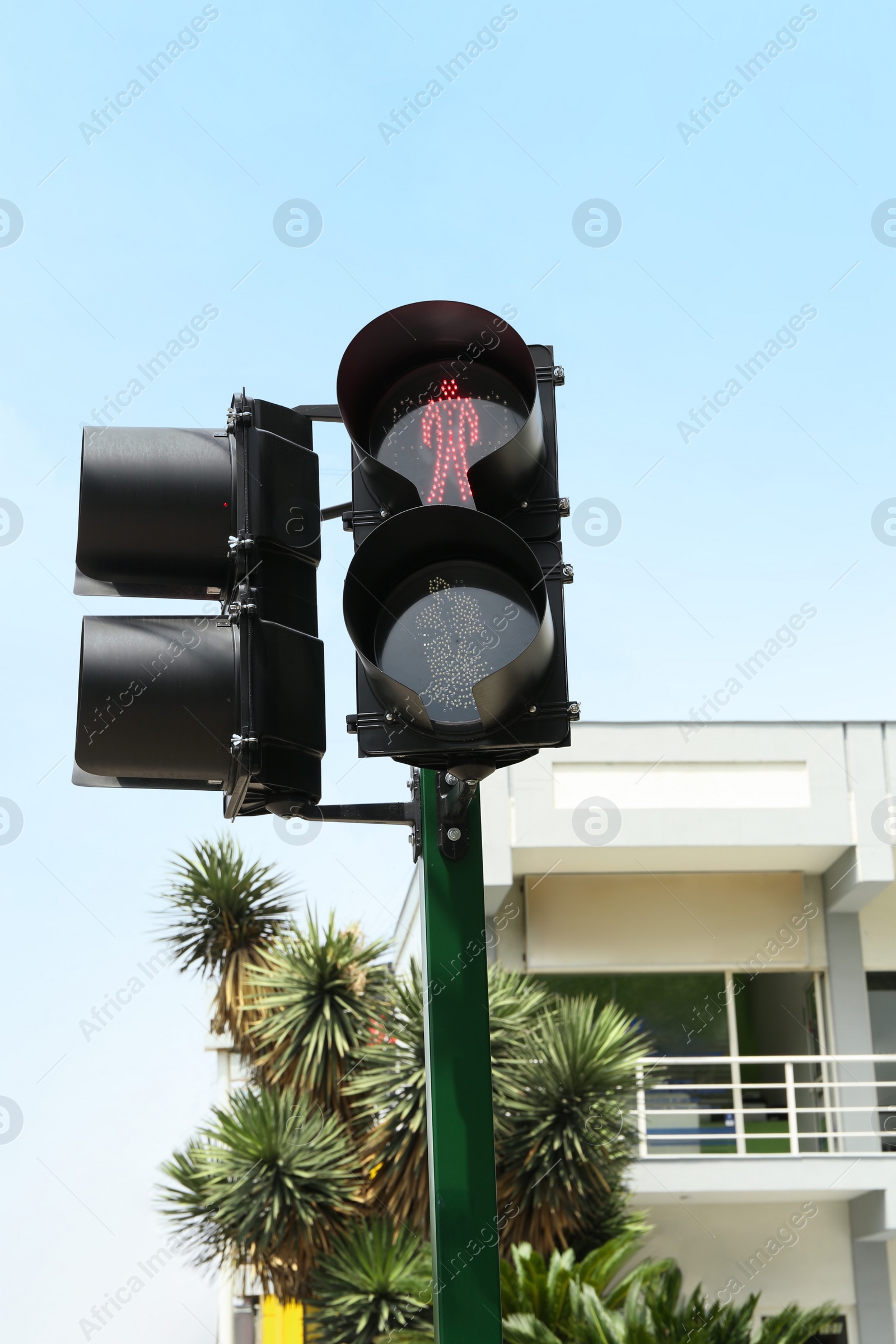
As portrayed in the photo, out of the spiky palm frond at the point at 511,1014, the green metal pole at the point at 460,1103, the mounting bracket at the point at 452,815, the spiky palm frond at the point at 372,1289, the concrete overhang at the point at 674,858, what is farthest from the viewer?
the concrete overhang at the point at 674,858

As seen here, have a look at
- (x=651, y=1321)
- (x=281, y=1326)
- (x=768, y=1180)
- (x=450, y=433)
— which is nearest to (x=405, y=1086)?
(x=651, y=1321)

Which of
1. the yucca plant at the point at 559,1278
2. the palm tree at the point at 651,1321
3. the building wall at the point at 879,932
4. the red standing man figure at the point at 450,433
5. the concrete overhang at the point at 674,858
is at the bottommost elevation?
the palm tree at the point at 651,1321

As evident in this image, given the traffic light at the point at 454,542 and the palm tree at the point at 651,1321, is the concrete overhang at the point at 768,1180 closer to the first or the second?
the palm tree at the point at 651,1321

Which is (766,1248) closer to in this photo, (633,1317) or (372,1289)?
(372,1289)

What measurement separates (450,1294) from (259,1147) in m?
12.3

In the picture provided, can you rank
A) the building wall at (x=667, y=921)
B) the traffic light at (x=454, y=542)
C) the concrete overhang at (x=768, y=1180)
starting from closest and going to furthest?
the traffic light at (x=454, y=542), the concrete overhang at (x=768, y=1180), the building wall at (x=667, y=921)

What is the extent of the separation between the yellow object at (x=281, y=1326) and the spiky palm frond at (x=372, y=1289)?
2074mm

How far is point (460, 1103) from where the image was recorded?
2914 millimetres

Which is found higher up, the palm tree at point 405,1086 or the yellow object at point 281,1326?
the palm tree at point 405,1086

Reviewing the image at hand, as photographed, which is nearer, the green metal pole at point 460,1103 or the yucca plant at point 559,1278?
the green metal pole at point 460,1103

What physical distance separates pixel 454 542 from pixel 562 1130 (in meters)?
12.4

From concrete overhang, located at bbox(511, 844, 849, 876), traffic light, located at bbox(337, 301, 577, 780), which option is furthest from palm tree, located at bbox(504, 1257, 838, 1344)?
traffic light, located at bbox(337, 301, 577, 780)

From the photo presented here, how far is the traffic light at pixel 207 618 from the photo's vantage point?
8.20 feet

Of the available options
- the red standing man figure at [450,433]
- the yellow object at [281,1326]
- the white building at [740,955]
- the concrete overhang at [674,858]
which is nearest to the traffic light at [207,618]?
the red standing man figure at [450,433]
